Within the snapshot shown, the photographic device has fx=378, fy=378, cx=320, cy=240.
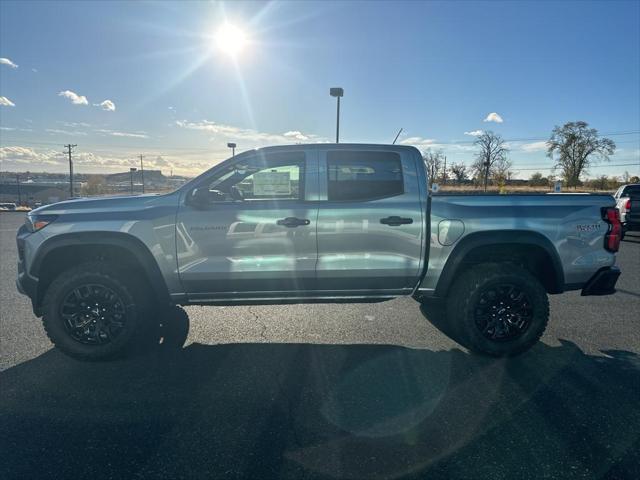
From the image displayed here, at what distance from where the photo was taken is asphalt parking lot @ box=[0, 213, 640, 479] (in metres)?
2.22

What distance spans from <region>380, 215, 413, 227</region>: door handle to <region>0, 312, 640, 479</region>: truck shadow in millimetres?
1272

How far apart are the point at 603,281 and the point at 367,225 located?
2397mm

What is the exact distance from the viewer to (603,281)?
12.2ft

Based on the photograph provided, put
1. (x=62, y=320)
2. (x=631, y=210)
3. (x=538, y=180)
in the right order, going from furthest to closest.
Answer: (x=538, y=180)
(x=631, y=210)
(x=62, y=320)

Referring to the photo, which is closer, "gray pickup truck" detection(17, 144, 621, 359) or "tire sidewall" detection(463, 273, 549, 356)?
"gray pickup truck" detection(17, 144, 621, 359)

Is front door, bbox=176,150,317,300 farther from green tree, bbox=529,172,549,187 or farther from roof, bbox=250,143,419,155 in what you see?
green tree, bbox=529,172,549,187

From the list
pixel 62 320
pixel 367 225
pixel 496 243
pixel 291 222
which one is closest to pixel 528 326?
pixel 496 243

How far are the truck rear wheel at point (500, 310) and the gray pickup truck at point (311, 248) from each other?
12 millimetres

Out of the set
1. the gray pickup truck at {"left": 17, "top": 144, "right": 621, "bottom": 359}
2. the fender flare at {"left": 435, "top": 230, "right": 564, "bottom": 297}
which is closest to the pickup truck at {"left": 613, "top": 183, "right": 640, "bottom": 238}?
the gray pickup truck at {"left": 17, "top": 144, "right": 621, "bottom": 359}

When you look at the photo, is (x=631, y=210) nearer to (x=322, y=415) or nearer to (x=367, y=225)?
(x=367, y=225)

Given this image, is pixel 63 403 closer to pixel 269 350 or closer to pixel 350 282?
pixel 269 350

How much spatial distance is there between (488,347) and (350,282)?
1.45 meters

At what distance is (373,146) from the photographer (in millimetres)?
3854

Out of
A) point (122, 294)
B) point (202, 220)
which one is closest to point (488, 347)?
point (202, 220)
